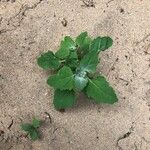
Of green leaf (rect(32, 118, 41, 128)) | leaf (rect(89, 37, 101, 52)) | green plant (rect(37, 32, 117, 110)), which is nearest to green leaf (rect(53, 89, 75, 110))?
green plant (rect(37, 32, 117, 110))

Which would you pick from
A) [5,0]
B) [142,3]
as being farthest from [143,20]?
[5,0]

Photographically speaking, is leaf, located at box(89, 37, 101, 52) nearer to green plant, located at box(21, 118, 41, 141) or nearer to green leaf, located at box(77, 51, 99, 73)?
green leaf, located at box(77, 51, 99, 73)

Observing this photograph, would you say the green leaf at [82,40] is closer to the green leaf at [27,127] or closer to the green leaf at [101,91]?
the green leaf at [101,91]

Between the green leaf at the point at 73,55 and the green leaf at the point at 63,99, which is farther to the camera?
the green leaf at the point at 73,55

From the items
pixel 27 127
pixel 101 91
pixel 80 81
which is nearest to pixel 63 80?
pixel 80 81

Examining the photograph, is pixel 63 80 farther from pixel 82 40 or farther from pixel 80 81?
pixel 82 40

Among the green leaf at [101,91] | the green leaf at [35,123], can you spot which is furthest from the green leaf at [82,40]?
the green leaf at [35,123]
